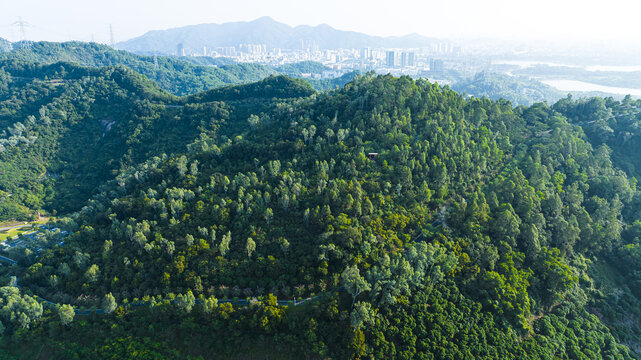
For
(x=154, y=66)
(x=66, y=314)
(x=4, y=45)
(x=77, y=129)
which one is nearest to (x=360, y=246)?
(x=66, y=314)

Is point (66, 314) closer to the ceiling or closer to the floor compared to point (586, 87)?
closer to the floor

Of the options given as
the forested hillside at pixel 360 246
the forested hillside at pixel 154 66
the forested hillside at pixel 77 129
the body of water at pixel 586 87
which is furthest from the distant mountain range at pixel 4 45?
the body of water at pixel 586 87

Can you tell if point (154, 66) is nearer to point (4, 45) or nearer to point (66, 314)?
point (4, 45)

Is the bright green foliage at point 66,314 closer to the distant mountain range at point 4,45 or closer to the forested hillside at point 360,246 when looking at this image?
the forested hillside at point 360,246

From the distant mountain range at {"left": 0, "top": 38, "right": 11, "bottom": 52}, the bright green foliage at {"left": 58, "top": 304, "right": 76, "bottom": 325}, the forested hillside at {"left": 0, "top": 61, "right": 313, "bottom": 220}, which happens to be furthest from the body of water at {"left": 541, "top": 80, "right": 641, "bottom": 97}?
the distant mountain range at {"left": 0, "top": 38, "right": 11, "bottom": 52}

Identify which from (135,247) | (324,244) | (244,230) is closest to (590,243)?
(324,244)

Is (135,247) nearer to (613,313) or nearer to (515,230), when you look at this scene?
(515,230)

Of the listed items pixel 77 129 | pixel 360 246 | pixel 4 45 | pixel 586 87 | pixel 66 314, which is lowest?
pixel 66 314

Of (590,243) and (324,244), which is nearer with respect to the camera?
(324,244)

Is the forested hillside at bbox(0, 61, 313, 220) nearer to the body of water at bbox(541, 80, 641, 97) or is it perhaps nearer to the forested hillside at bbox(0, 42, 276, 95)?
the forested hillside at bbox(0, 42, 276, 95)
